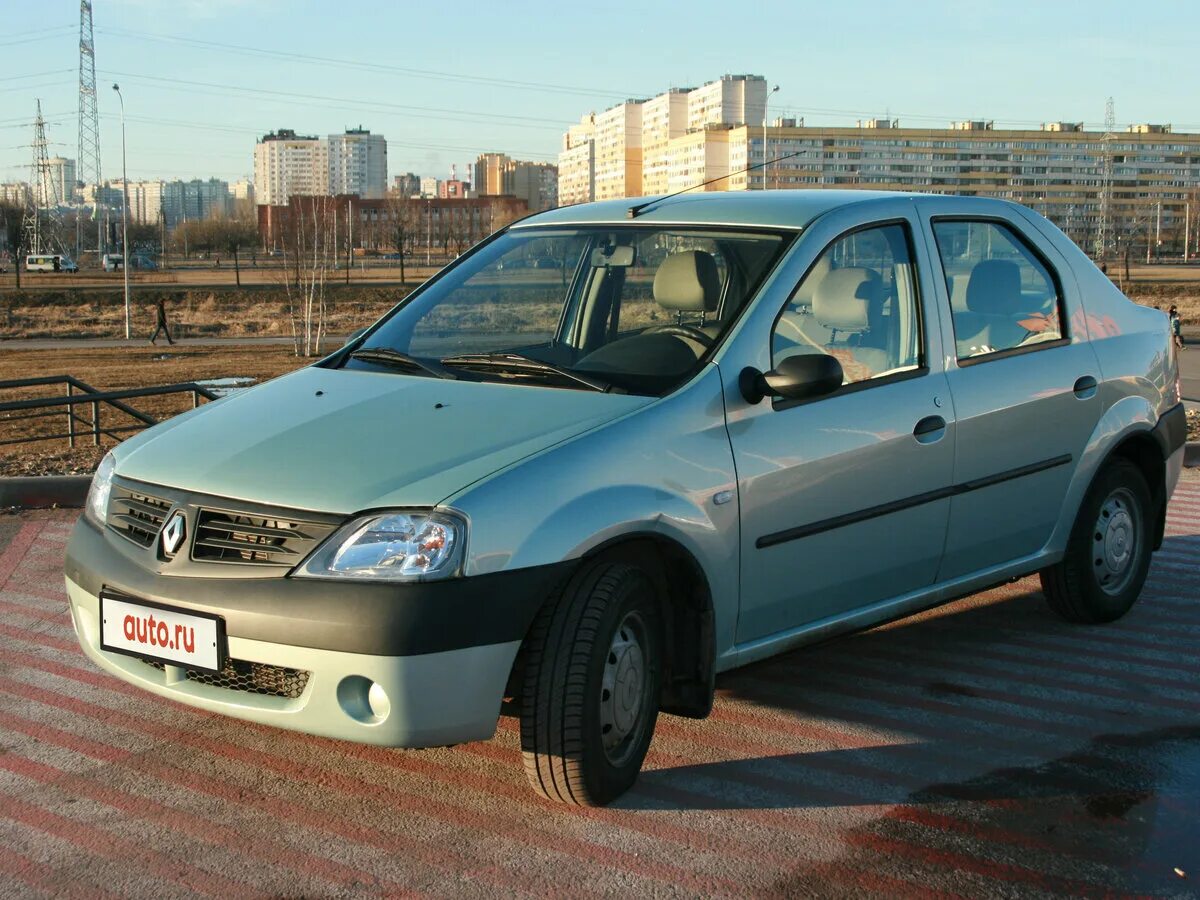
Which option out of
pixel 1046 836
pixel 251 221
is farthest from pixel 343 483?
pixel 251 221

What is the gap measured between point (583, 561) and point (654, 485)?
0.32m

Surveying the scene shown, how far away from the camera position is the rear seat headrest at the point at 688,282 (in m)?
4.54

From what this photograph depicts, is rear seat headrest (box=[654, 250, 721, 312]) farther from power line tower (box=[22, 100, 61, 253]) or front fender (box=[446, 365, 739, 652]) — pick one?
power line tower (box=[22, 100, 61, 253])

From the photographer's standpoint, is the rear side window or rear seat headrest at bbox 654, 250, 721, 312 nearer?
rear seat headrest at bbox 654, 250, 721, 312

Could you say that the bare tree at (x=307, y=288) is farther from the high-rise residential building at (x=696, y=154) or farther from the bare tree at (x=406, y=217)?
the bare tree at (x=406, y=217)

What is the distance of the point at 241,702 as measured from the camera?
3623mm

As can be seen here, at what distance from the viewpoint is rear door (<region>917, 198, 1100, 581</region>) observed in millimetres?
4945

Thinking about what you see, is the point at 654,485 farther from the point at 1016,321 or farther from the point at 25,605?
the point at 25,605

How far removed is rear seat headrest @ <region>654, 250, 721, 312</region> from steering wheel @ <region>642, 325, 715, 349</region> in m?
0.10

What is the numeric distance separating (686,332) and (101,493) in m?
1.92

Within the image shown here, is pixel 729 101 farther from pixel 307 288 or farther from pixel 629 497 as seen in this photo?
pixel 629 497

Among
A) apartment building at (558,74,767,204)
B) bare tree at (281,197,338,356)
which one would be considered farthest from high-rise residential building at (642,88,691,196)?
bare tree at (281,197,338,356)

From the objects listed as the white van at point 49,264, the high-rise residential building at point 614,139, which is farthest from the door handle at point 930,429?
the high-rise residential building at point 614,139

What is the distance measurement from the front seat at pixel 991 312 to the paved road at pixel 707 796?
131 cm
